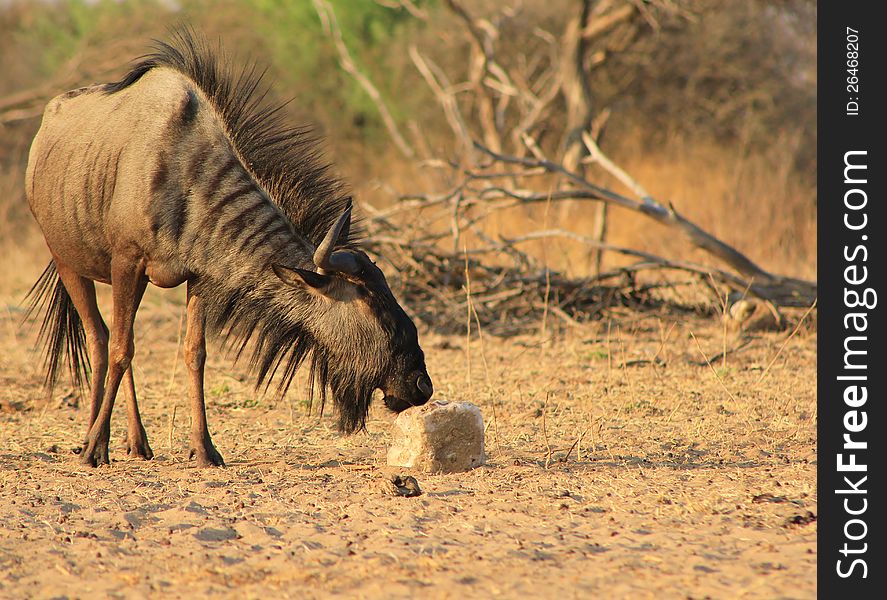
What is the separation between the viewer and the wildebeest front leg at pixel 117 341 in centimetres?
478

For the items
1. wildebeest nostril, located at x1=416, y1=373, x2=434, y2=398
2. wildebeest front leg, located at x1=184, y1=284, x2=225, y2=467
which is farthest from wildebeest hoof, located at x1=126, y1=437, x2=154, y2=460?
wildebeest nostril, located at x1=416, y1=373, x2=434, y2=398

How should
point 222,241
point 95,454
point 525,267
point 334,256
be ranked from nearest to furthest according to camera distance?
point 334,256 → point 222,241 → point 95,454 → point 525,267

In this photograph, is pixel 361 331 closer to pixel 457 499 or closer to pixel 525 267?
pixel 457 499

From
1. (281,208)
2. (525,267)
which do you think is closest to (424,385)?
(281,208)

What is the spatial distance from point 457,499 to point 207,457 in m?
1.32

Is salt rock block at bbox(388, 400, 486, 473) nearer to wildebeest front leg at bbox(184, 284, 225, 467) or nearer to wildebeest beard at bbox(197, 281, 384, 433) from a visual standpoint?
wildebeest beard at bbox(197, 281, 384, 433)

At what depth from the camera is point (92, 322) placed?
5.29m

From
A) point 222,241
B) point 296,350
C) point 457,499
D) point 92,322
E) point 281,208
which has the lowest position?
point 457,499

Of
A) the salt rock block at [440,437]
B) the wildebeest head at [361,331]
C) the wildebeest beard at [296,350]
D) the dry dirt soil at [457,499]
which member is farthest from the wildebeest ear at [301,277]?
the dry dirt soil at [457,499]

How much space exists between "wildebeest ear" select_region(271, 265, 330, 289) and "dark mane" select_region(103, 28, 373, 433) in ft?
0.63

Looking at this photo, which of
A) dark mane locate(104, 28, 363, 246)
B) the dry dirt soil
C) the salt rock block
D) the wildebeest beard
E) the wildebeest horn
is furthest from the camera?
dark mane locate(104, 28, 363, 246)

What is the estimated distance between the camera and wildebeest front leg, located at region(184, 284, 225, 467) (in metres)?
4.75
